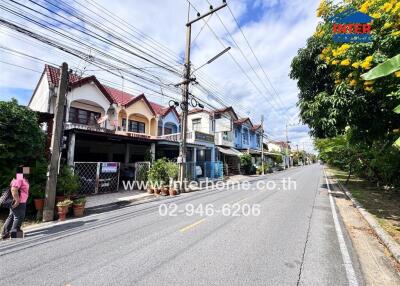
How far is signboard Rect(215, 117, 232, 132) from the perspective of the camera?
3053 cm

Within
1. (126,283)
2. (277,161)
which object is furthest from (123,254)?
(277,161)

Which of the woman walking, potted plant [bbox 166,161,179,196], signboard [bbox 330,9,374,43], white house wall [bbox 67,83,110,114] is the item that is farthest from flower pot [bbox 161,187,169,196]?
signboard [bbox 330,9,374,43]

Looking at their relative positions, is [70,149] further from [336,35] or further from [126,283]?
[336,35]

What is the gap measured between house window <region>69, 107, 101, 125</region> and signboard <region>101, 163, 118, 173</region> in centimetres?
525

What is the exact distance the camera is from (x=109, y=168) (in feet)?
45.3

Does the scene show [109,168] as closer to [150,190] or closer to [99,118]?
[150,190]

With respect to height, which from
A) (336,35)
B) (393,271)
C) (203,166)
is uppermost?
(336,35)

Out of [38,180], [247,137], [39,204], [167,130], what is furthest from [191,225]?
[247,137]

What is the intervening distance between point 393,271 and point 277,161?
51.6m

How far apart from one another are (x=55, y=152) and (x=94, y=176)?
5151mm

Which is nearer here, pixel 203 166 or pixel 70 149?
pixel 70 149

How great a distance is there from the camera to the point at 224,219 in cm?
769

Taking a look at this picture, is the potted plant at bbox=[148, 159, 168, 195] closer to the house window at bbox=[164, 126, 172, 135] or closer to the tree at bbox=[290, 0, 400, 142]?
the tree at bbox=[290, 0, 400, 142]

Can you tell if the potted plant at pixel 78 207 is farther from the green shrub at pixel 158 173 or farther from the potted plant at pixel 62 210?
the green shrub at pixel 158 173
